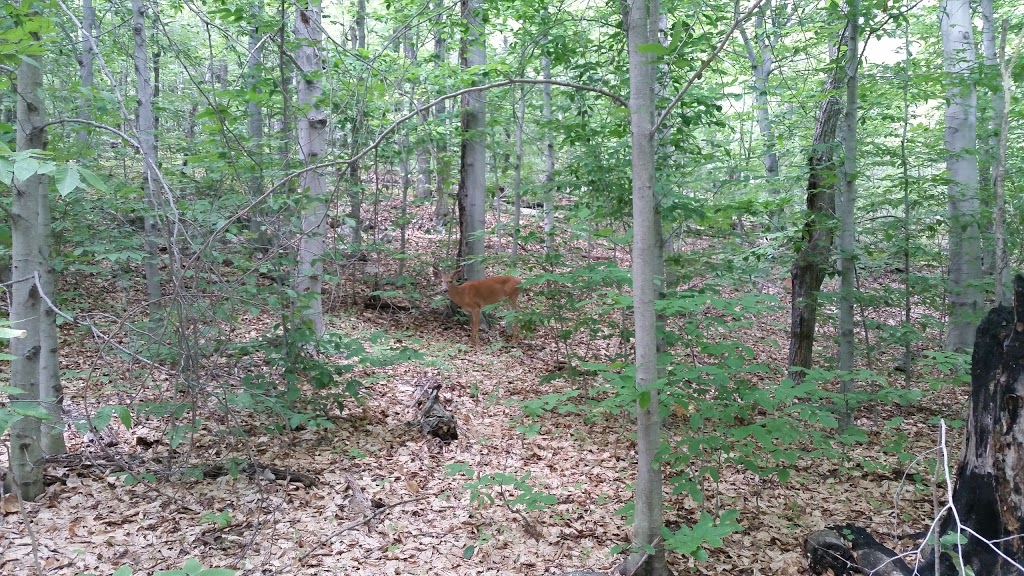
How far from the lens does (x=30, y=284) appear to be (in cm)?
347

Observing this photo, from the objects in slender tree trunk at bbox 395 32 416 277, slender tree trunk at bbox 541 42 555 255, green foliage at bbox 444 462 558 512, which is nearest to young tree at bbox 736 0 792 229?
slender tree trunk at bbox 541 42 555 255

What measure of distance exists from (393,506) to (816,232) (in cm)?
484

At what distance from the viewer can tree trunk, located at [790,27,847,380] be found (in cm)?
557

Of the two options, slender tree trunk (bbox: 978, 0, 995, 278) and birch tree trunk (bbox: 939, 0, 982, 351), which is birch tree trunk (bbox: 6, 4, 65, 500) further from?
birch tree trunk (bbox: 939, 0, 982, 351)

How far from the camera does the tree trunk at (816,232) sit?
557 centimetres

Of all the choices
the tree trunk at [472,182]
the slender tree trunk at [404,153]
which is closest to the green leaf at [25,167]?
the slender tree trunk at [404,153]

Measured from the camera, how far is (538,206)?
17766mm

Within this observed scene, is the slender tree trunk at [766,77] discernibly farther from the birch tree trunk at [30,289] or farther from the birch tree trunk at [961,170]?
the birch tree trunk at [30,289]

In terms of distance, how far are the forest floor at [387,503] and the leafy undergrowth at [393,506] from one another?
1cm

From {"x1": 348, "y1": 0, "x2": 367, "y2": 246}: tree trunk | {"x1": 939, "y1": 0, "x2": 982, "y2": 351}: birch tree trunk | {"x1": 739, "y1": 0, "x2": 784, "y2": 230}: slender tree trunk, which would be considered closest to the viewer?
{"x1": 348, "y1": 0, "x2": 367, "y2": 246}: tree trunk

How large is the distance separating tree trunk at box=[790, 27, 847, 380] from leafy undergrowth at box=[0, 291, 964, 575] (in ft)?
4.67

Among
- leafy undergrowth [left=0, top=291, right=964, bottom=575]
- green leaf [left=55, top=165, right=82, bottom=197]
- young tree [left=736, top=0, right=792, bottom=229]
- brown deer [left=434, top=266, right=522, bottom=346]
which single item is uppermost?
young tree [left=736, top=0, right=792, bottom=229]

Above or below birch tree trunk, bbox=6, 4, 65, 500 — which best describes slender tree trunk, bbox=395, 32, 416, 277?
above

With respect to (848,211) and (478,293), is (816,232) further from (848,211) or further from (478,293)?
(478,293)
